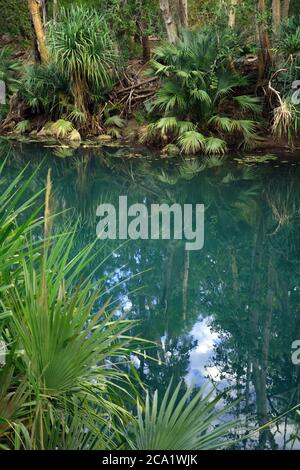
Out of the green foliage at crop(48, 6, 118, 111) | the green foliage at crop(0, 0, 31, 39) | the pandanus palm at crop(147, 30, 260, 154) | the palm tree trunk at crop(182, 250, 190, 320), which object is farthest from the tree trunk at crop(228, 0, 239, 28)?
the green foliage at crop(0, 0, 31, 39)

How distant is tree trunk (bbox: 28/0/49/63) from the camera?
15453 mm

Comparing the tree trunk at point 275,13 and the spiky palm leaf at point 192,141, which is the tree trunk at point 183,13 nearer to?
the tree trunk at point 275,13

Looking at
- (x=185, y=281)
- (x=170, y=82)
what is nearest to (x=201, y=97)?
(x=170, y=82)

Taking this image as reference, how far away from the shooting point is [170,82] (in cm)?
1320

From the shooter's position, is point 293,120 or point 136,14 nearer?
point 293,120

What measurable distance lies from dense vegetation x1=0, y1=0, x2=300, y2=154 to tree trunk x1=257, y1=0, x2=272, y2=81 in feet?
0.07

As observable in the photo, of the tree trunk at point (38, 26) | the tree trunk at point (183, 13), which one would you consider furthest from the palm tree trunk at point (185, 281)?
the tree trunk at point (38, 26)

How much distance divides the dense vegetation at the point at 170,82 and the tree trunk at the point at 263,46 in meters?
0.02

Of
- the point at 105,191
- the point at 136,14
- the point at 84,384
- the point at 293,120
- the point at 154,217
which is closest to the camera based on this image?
the point at 84,384

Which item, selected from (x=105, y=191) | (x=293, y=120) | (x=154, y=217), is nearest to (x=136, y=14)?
(x=293, y=120)
